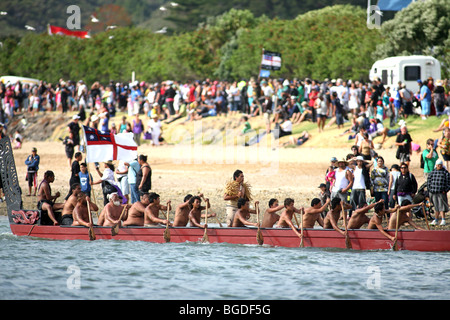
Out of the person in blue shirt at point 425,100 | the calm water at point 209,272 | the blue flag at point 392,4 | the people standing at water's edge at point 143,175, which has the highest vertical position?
the blue flag at point 392,4

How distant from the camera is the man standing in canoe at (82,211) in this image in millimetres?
19000

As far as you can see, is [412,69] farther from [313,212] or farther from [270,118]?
[313,212]

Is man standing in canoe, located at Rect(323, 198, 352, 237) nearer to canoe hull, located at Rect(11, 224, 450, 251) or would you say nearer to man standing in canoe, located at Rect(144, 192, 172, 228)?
canoe hull, located at Rect(11, 224, 450, 251)

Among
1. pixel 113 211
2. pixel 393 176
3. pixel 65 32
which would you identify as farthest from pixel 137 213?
pixel 65 32

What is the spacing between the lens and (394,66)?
117 feet

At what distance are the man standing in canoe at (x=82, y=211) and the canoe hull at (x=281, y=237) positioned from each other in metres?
0.18

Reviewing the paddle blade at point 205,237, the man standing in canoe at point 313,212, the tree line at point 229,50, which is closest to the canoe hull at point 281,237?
the paddle blade at point 205,237

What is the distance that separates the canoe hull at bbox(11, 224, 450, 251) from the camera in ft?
56.7

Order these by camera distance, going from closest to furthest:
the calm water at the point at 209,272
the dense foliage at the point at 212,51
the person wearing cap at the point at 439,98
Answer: the calm water at the point at 209,272 < the person wearing cap at the point at 439,98 < the dense foliage at the point at 212,51

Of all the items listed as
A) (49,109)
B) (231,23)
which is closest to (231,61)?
(231,23)

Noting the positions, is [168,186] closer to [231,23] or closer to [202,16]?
[231,23]

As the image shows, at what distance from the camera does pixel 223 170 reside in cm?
2956

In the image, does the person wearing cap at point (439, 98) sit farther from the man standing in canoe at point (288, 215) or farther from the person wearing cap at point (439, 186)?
→ the man standing in canoe at point (288, 215)
